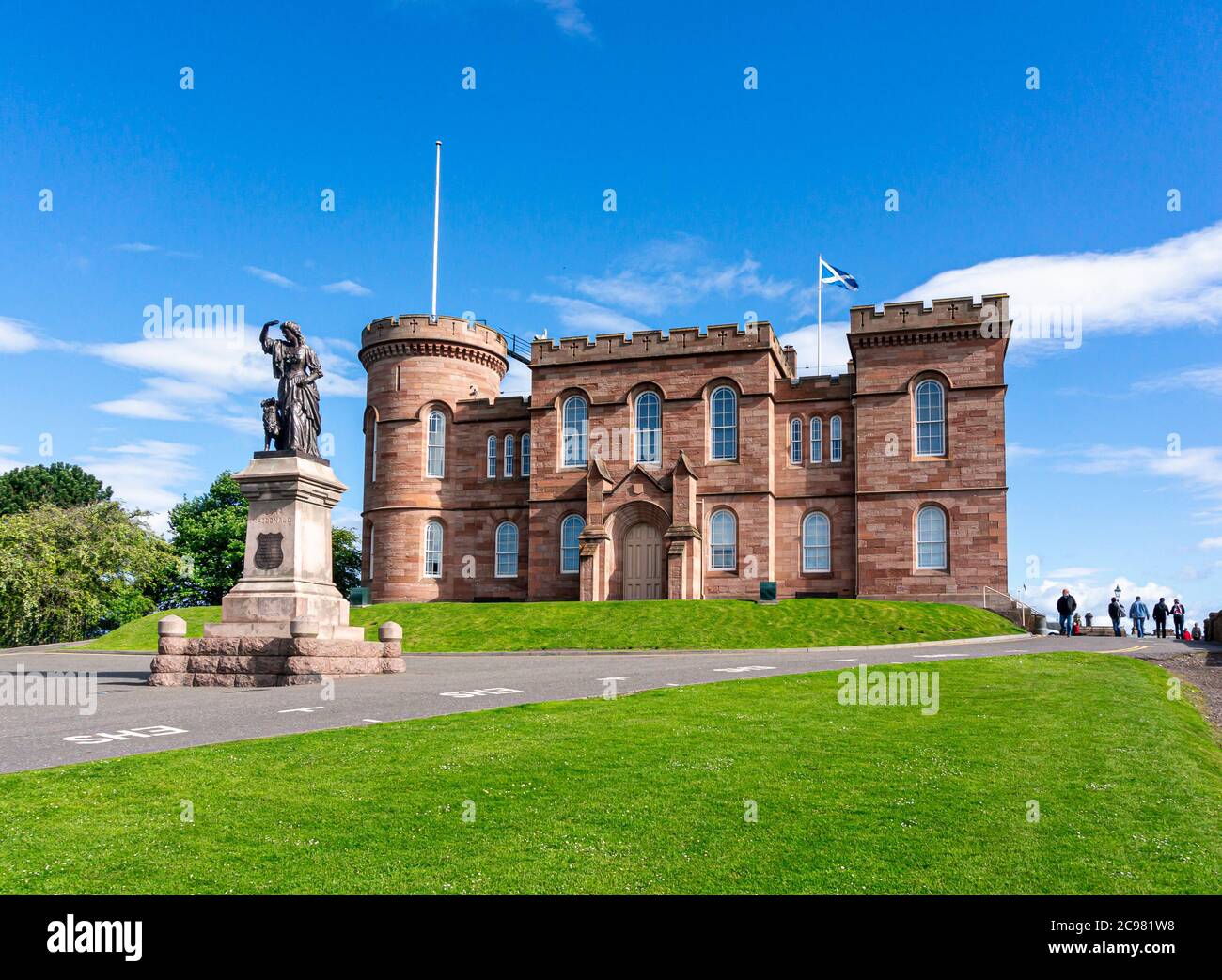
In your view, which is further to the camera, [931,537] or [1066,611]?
[931,537]

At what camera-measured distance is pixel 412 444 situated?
4928 centimetres

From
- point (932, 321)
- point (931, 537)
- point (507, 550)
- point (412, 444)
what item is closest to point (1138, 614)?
point (931, 537)

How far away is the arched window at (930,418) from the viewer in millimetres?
42438

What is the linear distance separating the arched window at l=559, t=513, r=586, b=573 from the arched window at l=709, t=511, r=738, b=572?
246 inches

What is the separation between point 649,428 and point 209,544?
109 ft

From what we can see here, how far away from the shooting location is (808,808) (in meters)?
8.09

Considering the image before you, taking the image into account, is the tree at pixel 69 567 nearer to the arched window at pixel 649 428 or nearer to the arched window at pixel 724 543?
the arched window at pixel 649 428

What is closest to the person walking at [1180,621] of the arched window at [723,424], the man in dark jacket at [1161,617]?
the man in dark jacket at [1161,617]

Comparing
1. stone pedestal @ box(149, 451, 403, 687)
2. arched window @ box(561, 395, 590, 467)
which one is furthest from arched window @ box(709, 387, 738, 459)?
stone pedestal @ box(149, 451, 403, 687)

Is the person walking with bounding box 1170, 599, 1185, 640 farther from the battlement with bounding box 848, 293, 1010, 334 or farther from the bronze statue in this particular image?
the bronze statue

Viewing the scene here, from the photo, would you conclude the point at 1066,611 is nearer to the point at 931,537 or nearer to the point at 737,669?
the point at 931,537

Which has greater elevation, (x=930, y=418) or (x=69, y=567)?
(x=930, y=418)

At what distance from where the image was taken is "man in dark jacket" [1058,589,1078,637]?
35031 mm

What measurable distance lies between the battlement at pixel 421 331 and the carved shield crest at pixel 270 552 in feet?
94.7
